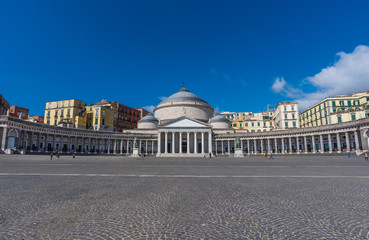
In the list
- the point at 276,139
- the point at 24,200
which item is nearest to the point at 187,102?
the point at 276,139

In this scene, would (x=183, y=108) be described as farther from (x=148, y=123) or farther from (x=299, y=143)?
(x=299, y=143)

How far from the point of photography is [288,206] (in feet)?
16.4

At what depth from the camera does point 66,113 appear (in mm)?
65000

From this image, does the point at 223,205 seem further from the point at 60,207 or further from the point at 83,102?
the point at 83,102

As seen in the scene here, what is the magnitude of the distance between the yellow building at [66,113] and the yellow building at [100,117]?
1.97 m

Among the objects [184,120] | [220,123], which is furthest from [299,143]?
[184,120]

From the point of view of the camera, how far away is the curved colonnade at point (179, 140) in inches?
1704

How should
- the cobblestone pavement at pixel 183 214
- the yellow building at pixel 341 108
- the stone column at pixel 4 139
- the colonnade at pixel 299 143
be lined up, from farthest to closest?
1. the yellow building at pixel 341 108
2. the colonnade at pixel 299 143
3. the stone column at pixel 4 139
4. the cobblestone pavement at pixel 183 214

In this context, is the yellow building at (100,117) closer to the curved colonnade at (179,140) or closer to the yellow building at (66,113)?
the yellow building at (66,113)

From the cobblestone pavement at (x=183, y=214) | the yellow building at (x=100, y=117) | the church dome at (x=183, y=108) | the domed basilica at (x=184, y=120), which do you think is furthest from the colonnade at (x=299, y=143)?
the cobblestone pavement at (x=183, y=214)

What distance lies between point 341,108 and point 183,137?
48.2m

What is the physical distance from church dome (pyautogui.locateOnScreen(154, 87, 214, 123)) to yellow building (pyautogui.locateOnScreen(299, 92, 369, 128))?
3652cm

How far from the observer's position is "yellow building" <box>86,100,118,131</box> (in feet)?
222

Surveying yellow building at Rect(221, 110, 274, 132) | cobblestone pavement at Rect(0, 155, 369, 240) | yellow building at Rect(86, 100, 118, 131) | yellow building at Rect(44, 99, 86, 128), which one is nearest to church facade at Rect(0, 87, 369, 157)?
yellow building at Rect(86, 100, 118, 131)
